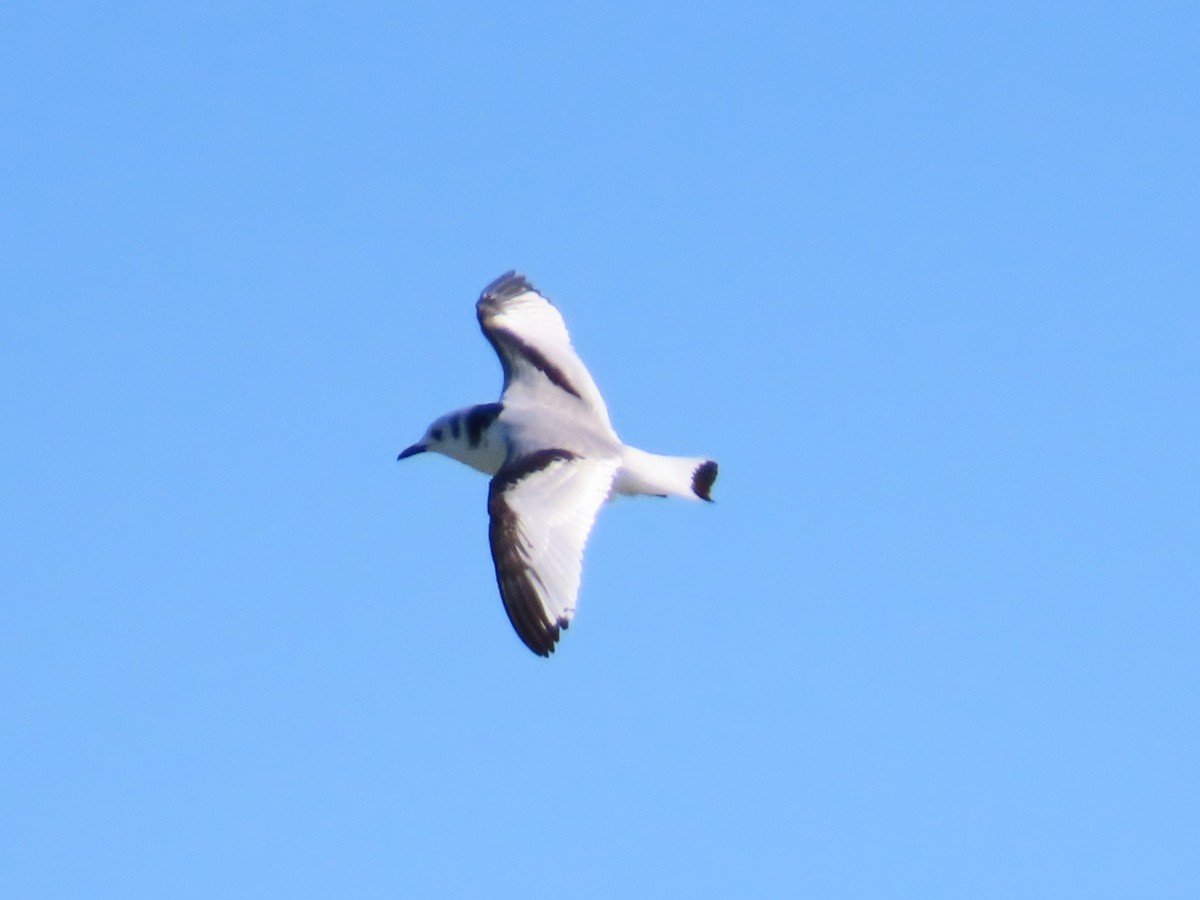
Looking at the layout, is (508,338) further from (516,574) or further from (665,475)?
(516,574)

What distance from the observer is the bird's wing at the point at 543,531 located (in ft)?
47.9

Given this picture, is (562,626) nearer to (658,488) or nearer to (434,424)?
(658,488)

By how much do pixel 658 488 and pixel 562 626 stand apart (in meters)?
2.46

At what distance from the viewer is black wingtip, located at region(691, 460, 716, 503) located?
56.0 ft

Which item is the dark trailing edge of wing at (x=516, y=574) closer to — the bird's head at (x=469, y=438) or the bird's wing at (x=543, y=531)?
the bird's wing at (x=543, y=531)

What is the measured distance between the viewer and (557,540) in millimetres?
15219

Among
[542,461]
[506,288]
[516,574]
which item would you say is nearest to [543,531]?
[516,574]

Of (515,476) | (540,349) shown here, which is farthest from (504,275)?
(515,476)

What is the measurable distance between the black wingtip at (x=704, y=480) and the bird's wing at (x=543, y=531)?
767 mm

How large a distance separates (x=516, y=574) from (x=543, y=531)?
495 mm

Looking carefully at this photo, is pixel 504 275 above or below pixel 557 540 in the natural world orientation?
above

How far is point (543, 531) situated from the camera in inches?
602

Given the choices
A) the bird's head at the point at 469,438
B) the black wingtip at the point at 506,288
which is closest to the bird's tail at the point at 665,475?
the bird's head at the point at 469,438

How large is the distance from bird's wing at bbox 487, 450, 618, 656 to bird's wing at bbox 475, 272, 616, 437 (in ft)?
4.51
